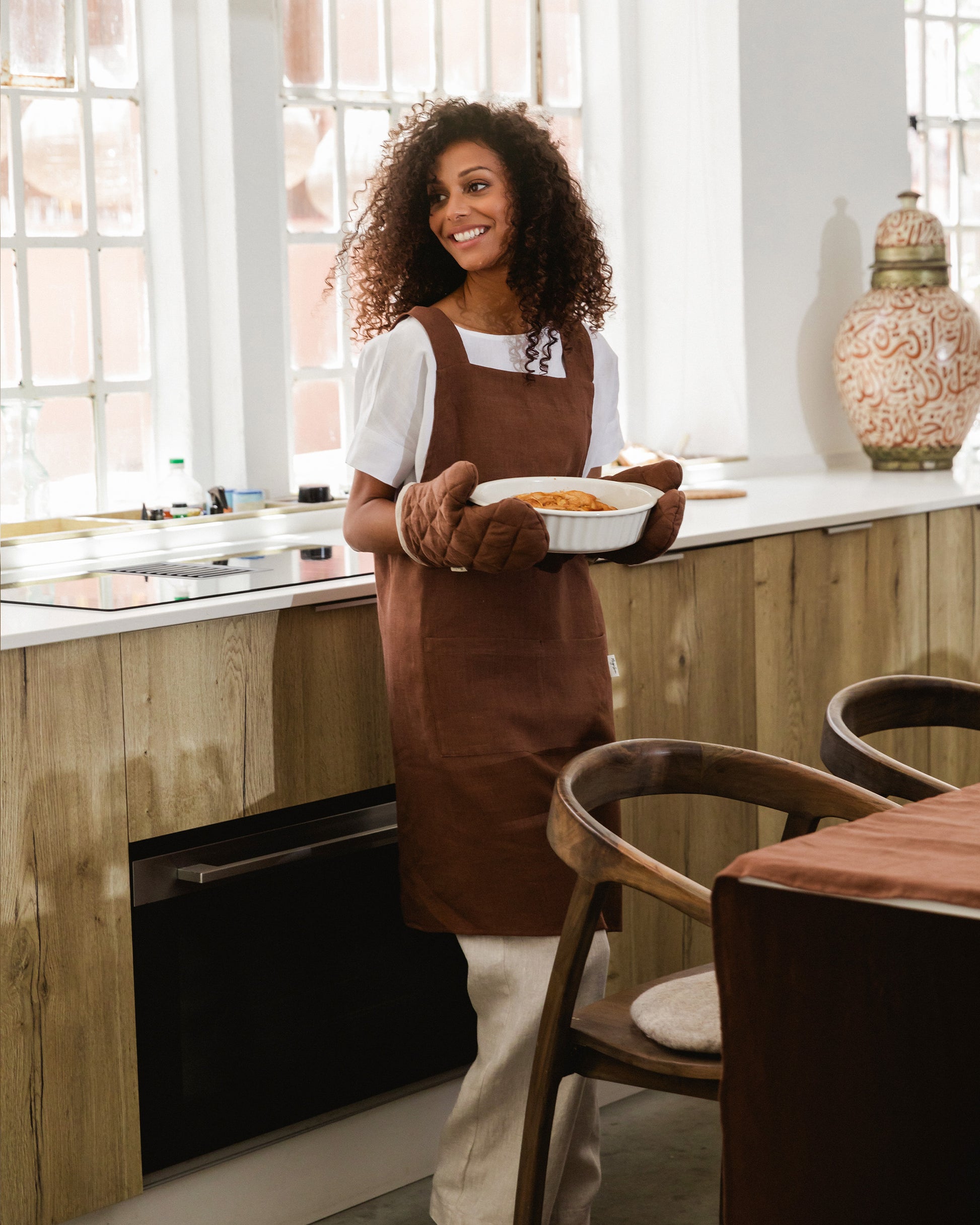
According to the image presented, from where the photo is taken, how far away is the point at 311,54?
10.1 feet

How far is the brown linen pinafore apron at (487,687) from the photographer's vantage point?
196cm

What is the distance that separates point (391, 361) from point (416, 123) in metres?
0.34

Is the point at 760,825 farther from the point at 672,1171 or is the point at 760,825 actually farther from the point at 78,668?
the point at 78,668

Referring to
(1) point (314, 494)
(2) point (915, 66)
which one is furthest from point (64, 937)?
(2) point (915, 66)

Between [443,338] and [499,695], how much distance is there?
449mm

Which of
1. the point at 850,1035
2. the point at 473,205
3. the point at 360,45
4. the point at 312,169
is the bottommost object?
the point at 850,1035

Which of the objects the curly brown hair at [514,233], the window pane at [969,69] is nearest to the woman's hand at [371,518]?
the curly brown hair at [514,233]

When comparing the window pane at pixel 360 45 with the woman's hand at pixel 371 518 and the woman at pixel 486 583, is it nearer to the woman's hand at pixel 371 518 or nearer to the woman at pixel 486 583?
the woman at pixel 486 583

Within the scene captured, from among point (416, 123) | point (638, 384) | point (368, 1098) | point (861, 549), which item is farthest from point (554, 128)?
point (368, 1098)

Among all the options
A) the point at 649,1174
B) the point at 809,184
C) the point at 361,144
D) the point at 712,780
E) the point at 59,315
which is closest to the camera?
the point at 712,780

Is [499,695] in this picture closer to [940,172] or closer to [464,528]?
[464,528]

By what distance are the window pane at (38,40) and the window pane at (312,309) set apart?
56cm

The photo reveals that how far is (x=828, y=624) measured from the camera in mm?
2943

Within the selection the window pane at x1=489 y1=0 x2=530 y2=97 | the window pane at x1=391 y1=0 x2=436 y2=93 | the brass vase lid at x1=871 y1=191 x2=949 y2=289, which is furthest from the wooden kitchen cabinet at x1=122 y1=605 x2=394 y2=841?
the brass vase lid at x1=871 y1=191 x2=949 y2=289
